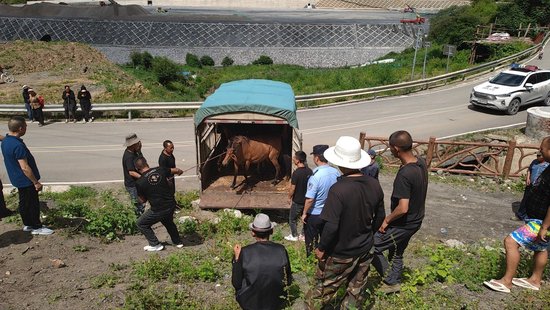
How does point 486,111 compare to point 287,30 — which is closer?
point 486,111

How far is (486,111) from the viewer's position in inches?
810

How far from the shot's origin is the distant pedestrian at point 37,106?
58.1 feet

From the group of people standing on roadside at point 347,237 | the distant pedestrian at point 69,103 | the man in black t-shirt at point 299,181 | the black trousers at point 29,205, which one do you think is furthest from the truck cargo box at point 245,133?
the distant pedestrian at point 69,103

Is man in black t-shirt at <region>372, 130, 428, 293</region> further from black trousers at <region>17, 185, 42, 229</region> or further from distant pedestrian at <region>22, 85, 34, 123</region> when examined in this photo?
distant pedestrian at <region>22, 85, 34, 123</region>

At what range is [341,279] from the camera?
477 centimetres

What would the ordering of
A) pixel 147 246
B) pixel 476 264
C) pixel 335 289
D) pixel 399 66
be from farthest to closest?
pixel 399 66 → pixel 147 246 → pixel 476 264 → pixel 335 289

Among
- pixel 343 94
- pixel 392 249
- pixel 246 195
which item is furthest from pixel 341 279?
pixel 343 94

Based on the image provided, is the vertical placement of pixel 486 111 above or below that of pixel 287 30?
below

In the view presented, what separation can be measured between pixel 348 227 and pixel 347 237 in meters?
0.12

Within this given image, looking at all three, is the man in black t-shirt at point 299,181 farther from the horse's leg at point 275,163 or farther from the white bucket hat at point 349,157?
the white bucket hat at point 349,157

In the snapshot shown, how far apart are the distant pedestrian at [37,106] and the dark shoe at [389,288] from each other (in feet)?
55.8

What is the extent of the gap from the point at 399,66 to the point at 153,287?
30617 millimetres

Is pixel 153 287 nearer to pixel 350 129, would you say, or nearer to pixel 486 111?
pixel 350 129

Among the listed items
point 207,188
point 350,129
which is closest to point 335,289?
point 207,188
